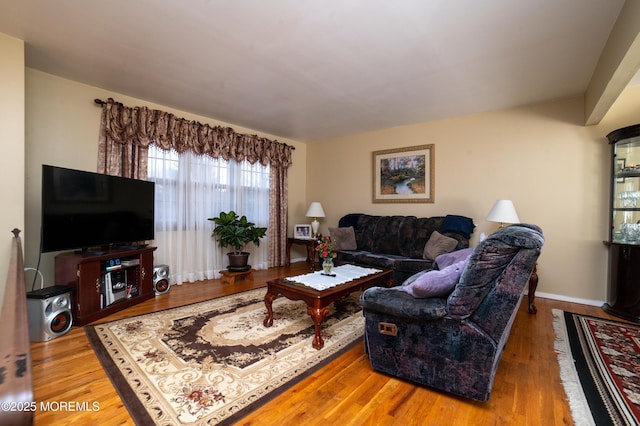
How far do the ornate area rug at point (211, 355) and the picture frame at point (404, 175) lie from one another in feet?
7.76

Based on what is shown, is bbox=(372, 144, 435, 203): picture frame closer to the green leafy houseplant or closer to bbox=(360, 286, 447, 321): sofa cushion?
the green leafy houseplant

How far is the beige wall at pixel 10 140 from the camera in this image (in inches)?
95.2

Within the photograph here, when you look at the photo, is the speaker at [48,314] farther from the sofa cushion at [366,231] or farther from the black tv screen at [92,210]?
the sofa cushion at [366,231]

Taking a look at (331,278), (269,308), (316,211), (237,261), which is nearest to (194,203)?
(237,261)

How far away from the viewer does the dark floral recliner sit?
150 centimetres

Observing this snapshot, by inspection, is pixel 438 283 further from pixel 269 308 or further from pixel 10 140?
pixel 10 140

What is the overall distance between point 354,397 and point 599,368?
5.84 feet

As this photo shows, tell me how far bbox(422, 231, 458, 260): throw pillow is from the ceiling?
1.79m

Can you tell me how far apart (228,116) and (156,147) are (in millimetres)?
1127

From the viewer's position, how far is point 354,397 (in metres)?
1.69

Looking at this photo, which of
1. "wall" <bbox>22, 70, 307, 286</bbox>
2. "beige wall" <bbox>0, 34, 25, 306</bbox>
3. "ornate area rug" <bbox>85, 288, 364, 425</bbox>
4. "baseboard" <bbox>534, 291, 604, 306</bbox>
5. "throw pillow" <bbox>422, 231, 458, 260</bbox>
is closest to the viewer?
"ornate area rug" <bbox>85, 288, 364, 425</bbox>

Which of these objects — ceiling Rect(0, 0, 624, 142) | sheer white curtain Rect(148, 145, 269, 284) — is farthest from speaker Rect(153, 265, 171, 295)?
ceiling Rect(0, 0, 624, 142)

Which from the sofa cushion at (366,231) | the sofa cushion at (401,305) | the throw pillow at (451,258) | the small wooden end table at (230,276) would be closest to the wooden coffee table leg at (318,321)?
the sofa cushion at (401,305)

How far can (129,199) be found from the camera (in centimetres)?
339
